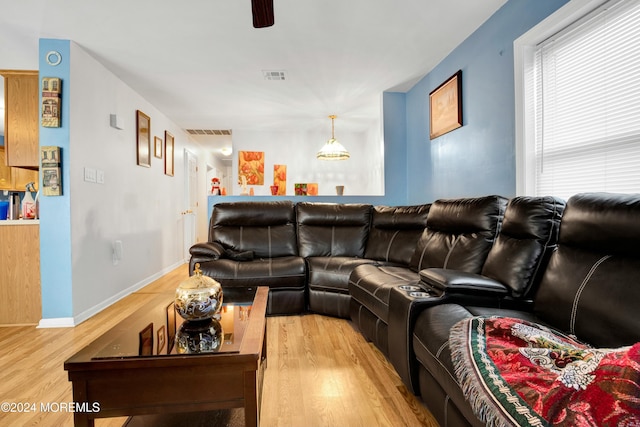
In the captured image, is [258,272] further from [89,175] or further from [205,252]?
[89,175]

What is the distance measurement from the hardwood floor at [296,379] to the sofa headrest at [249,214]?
3.92 ft

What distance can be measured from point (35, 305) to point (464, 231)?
3640 mm

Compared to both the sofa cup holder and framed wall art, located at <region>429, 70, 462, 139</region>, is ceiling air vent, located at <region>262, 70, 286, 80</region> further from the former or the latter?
the sofa cup holder

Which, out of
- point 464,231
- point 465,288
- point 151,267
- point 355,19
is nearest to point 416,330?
point 465,288

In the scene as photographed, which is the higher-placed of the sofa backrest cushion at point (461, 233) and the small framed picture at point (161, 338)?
the sofa backrest cushion at point (461, 233)

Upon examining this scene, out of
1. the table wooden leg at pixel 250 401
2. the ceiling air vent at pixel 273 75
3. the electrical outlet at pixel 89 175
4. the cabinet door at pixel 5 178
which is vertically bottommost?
the table wooden leg at pixel 250 401

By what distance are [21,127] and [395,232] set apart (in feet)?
12.1

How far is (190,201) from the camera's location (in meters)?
6.49

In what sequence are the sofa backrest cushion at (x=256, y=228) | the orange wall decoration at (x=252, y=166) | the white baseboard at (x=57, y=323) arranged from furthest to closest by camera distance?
the orange wall decoration at (x=252, y=166) < the sofa backrest cushion at (x=256, y=228) < the white baseboard at (x=57, y=323)

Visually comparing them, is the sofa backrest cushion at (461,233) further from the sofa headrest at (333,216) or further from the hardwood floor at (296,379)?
the sofa headrest at (333,216)

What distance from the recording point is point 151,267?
4543 mm

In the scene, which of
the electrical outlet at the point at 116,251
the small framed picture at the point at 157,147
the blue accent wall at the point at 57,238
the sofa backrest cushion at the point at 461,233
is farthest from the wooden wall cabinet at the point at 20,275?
the sofa backrest cushion at the point at 461,233

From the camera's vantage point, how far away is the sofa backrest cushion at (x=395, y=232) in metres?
3.07

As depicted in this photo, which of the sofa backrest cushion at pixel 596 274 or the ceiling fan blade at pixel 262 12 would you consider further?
the ceiling fan blade at pixel 262 12
